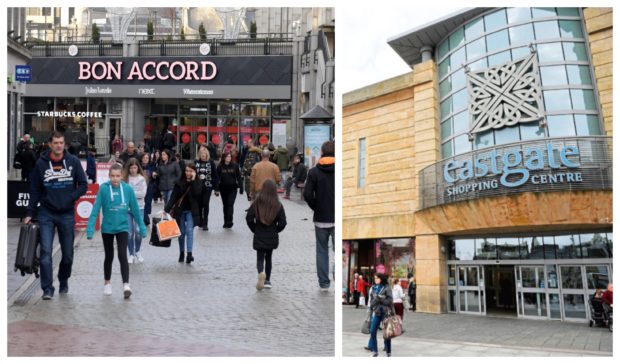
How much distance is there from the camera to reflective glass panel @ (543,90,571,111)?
17766 millimetres

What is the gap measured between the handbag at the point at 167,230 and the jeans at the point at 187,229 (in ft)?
1.61

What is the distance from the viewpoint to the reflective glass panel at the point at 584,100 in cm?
1738

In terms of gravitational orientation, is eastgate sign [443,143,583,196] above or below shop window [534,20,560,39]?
below

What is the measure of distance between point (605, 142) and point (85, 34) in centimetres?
2091

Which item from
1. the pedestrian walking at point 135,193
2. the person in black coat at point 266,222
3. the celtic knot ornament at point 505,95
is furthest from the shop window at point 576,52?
the person in black coat at point 266,222

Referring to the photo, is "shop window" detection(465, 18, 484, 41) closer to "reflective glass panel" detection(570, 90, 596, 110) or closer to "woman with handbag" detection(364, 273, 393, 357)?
"reflective glass panel" detection(570, 90, 596, 110)

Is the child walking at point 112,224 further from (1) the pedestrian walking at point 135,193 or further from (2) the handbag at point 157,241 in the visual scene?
(1) the pedestrian walking at point 135,193

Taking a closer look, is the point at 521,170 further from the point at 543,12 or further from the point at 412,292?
the point at 412,292

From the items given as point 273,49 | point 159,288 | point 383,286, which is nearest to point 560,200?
point 383,286

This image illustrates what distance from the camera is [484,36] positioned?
771 inches

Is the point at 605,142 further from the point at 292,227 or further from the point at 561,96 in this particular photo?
the point at 292,227

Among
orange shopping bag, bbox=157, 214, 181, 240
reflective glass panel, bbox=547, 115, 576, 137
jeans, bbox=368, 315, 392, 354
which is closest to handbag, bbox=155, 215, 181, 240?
orange shopping bag, bbox=157, 214, 181, 240

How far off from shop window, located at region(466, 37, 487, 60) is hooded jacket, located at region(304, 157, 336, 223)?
1345cm

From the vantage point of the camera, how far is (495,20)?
765 inches
